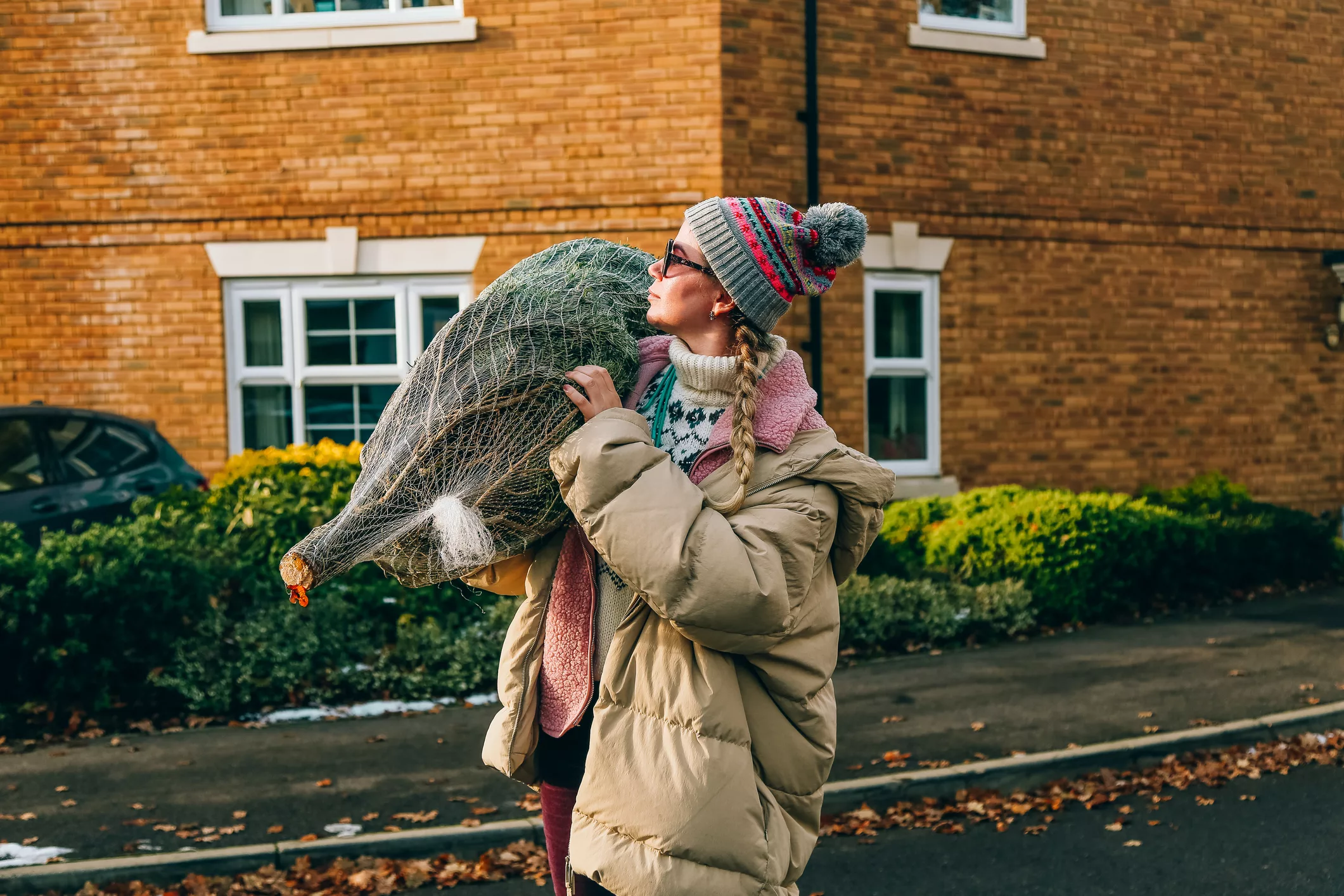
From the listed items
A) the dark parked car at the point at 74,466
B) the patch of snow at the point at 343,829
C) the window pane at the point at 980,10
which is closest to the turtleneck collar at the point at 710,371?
the patch of snow at the point at 343,829

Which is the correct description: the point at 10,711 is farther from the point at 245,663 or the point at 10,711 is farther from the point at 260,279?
the point at 260,279

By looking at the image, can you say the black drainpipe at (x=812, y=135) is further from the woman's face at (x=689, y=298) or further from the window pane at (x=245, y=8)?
the woman's face at (x=689, y=298)

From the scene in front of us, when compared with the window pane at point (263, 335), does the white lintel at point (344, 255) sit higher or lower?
higher

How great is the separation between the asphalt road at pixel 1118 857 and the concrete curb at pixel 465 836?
26 cm

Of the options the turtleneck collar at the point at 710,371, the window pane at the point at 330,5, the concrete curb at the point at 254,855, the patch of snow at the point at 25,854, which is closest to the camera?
the turtleneck collar at the point at 710,371

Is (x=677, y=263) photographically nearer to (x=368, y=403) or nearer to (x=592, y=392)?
(x=592, y=392)

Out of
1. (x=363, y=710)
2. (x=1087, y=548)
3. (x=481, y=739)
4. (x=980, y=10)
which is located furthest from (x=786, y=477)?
(x=980, y=10)

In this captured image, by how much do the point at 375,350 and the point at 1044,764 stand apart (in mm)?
6360

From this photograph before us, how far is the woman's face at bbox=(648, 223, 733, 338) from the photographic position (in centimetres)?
219

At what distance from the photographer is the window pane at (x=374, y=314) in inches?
396

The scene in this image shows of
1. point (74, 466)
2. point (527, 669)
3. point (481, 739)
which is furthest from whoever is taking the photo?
point (74, 466)

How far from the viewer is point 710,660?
2.10 meters

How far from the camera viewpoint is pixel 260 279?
10.0m

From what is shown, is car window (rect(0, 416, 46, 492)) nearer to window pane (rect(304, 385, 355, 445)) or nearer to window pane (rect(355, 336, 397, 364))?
window pane (rect(304, 385, 355, 445))
